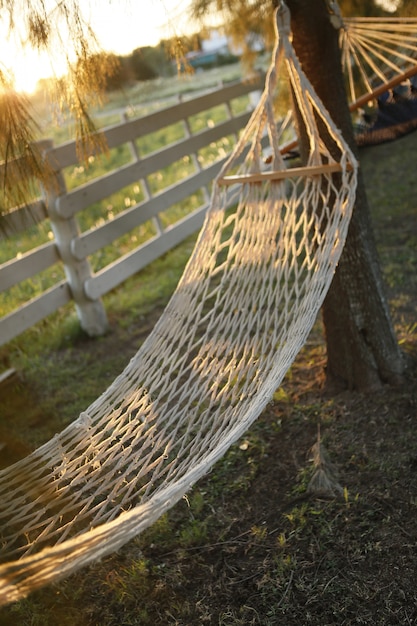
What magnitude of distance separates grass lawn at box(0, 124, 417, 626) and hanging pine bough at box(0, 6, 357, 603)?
0.57 ft

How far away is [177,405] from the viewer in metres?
1.94

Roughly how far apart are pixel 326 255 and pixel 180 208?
11.7ft

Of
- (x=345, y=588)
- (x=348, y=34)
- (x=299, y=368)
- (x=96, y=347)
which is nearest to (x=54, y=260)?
(x=96, y=347)

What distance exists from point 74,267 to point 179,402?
1727mm

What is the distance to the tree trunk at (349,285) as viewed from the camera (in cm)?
236

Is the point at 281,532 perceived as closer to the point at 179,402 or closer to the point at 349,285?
the point at 179,402

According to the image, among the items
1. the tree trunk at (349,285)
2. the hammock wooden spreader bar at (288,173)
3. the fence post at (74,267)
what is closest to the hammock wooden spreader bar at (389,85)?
the tree trunk at (349,285)

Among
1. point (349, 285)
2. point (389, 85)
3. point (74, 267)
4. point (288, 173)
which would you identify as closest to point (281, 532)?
point (349, 285)

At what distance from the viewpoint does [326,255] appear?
2.03 m

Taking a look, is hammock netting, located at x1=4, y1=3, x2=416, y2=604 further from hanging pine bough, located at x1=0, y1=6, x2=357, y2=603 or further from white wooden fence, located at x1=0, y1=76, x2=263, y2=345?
white wooden fence, located at x1=0, y1=76, x2=263, y2=345

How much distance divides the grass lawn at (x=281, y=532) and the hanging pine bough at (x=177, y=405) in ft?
0.57

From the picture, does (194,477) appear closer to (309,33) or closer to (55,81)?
(55,81)

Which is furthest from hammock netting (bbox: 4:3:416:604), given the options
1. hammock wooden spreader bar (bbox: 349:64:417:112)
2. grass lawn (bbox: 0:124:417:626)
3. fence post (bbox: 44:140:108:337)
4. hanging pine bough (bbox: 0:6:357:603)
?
fence post (bbox: 44:140:108:337)

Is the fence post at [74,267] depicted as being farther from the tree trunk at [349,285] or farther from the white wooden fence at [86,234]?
the tree trunk at [349,285]
